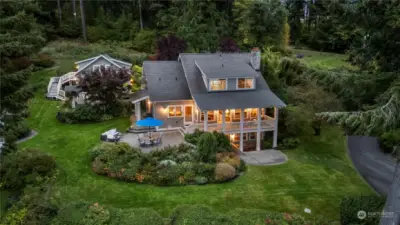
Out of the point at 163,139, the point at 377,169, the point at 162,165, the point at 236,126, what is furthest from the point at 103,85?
the point at 377,169

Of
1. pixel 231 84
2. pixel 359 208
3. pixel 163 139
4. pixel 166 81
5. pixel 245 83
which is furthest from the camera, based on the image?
pixel 166 81

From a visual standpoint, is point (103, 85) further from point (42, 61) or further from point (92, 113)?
point (42, 61)

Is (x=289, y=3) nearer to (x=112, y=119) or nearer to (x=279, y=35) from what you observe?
(x=279, y=35)

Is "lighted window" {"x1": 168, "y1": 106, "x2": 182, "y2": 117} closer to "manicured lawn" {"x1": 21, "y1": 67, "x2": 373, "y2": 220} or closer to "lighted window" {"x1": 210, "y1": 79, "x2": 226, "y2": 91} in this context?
"lighted window" {"x1": 210, "y1": 79, "x2": 226, "y2": 91}

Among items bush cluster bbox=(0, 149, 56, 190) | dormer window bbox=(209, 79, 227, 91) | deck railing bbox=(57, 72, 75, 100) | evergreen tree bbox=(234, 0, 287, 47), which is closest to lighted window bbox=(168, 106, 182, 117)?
dormer window bbox=(209, 79, 227, 91)

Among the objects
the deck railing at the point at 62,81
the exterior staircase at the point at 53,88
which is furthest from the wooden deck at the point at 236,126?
the exterior staircase at the point at 53,88

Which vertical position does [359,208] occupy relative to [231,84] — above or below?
below

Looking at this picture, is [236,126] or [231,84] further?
[231,84]
